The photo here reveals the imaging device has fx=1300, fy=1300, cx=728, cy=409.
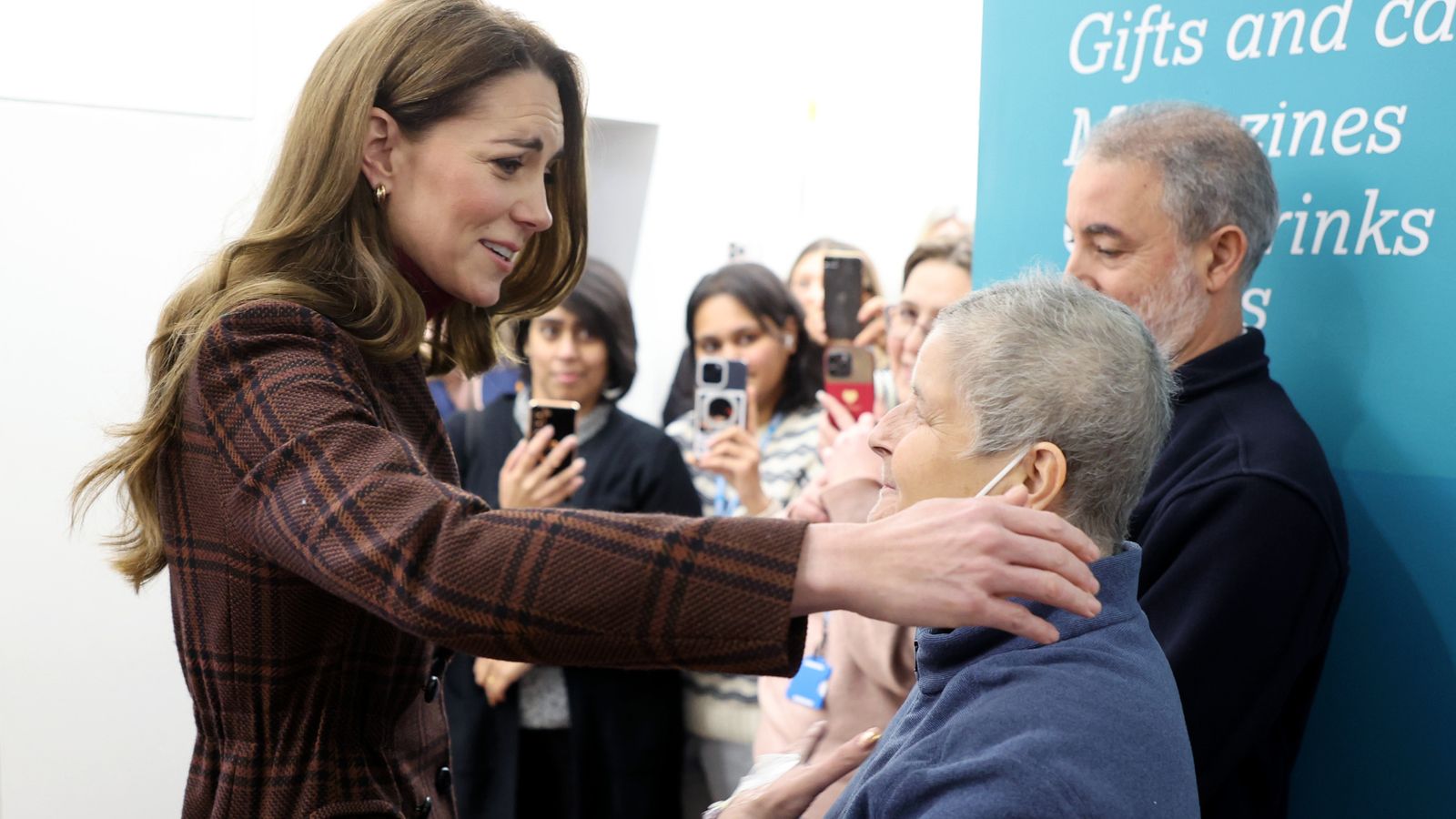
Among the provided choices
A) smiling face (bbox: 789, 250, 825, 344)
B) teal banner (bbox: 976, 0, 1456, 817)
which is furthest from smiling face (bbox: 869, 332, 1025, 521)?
smiling face (bbox: 789, 250, 825, 344)

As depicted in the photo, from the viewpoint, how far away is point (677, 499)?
11.2 ft

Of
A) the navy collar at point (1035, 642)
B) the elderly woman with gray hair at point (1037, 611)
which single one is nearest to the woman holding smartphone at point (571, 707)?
the elderly woman with gray hair at point (1037, 611)

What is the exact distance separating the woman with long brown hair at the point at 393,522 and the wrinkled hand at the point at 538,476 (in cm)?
134

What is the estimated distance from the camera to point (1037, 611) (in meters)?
1.37

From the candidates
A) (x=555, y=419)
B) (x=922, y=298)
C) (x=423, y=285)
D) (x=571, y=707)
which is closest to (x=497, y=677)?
(x=571, y=707)

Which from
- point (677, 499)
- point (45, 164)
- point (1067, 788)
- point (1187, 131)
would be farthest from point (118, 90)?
point (1067, 788)

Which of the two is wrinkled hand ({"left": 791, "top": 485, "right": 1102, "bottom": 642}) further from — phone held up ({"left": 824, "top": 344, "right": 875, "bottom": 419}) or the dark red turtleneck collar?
phone held up ({"left": 824, "top": 344, "right": 875, "bottom": 419})

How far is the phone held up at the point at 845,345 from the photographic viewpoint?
10.5ft

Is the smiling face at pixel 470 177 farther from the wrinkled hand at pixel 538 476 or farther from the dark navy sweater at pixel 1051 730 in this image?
the wrinkled hand at pixel 538 476

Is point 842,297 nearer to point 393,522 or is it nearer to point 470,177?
point 470,177

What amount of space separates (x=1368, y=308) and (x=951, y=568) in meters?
1.34

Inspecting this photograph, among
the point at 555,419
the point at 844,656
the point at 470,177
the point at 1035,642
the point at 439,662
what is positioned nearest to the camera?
the point at 1035,642

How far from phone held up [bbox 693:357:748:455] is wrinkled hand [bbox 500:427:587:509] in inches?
14.4

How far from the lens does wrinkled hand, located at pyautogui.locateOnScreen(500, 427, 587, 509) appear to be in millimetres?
3232
